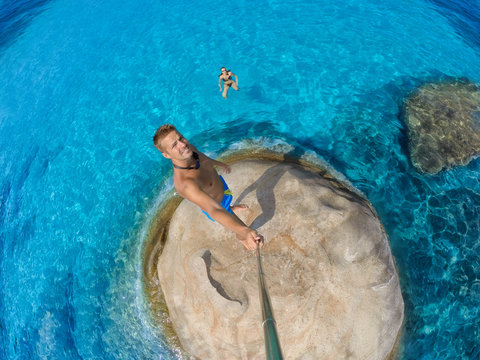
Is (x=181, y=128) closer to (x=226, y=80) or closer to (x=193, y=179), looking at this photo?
(x=226, y=80)

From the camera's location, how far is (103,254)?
18.3 ft

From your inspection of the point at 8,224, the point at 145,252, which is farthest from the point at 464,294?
the point at 8,224

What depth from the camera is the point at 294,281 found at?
414 centimetres

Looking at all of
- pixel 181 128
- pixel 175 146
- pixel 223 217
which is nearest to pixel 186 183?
pixel 175 146

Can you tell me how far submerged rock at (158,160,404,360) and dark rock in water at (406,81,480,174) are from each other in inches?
90.7

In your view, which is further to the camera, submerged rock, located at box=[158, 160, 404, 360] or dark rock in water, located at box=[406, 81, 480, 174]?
dark rock in water, located at box=[406, 81, 480, 174]

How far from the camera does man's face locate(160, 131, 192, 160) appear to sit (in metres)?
2.84

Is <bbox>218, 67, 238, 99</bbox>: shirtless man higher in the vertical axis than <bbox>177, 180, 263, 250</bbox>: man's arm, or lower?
lower

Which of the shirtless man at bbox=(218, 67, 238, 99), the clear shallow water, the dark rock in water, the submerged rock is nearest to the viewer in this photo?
the submerged rock

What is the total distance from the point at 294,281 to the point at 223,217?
1.92 m

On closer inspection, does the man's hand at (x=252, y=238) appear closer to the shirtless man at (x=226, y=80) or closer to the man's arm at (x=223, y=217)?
the man's arm at (x=223, y=217)

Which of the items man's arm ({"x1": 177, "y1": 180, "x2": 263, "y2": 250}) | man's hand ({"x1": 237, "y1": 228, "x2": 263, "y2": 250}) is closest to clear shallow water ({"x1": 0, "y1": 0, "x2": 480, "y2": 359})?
man's arm ({"x1": 177, "y1": 180, "x2": 263, "y2": 250})

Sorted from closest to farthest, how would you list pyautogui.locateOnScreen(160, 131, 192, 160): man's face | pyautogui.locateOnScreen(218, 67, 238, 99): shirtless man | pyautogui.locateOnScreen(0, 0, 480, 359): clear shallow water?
pyautogui.locateOnScreen(160, 131, 192, 160): man's face, pyautogui.locateOnScreen(0, 0, 480, 359): clear shallow water, pyautogui.locateOnScreen(218, 67, 238, 99): shirtless man

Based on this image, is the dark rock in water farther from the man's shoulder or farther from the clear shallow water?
the man's shoulder
